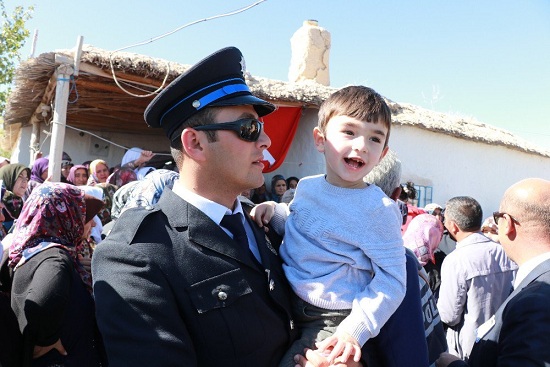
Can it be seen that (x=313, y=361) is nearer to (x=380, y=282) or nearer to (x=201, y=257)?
(x=380, y=282)

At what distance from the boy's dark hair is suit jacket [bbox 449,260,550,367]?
894 millimetres

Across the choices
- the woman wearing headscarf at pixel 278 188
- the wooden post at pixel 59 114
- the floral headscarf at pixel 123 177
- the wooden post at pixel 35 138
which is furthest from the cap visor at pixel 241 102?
the wooden post at pixel 35 138

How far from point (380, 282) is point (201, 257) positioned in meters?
0.67

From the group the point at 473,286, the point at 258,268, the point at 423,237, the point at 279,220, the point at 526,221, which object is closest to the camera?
the point at 258,268

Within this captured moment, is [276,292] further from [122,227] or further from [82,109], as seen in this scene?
[82,109]

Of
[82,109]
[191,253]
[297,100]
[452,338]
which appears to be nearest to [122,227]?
[191,253]

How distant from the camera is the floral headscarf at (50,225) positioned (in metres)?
2.65

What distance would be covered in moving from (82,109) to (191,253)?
8227 mm

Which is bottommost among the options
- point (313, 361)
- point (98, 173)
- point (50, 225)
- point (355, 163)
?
point (98, 173)

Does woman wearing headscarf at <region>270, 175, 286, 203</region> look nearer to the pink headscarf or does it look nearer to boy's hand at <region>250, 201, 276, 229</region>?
the pink headscarf

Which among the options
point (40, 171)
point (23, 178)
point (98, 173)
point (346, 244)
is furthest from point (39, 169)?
point (346, 244)

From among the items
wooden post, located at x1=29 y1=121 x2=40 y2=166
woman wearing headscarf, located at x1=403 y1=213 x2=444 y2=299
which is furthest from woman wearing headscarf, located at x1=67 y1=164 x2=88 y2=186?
woman wearing headscarf, located at x1=403 y1=213 x2=444 y2=299

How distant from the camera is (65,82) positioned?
609 centimetres

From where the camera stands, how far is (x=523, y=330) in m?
1.85
